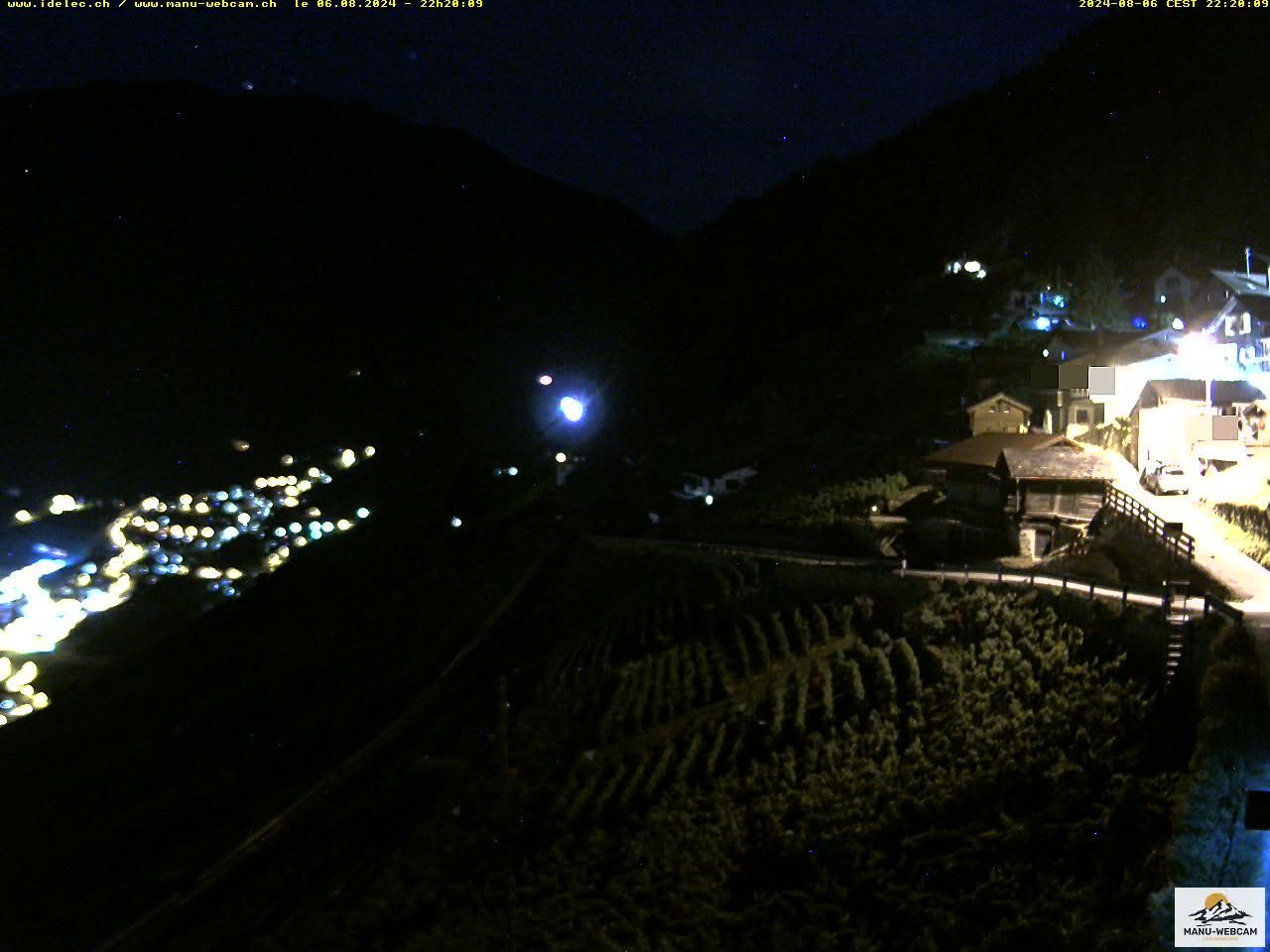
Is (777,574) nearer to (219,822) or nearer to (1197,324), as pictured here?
(219,822)

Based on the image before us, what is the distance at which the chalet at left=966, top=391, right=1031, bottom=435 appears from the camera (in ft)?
75.7

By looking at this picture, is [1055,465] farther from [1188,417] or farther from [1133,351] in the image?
[1133,351]

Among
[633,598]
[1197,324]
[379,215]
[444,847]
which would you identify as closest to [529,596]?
[633,598]

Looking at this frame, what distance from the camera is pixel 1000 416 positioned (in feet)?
76.2

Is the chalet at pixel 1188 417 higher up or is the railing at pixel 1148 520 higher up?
the chalet at pixel 1188 417

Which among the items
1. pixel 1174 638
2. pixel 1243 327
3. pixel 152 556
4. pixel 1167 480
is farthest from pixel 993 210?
pixel 152 556

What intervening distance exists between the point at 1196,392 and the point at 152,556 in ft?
114

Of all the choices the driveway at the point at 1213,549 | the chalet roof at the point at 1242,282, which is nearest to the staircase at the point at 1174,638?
the driveway at the point at 1213,549

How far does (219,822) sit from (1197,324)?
28.9 metres

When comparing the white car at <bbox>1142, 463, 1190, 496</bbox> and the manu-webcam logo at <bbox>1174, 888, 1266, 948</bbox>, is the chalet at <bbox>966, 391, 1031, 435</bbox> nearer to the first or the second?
the white car at <bbox>1142, 463, 1190, 496</bbox>

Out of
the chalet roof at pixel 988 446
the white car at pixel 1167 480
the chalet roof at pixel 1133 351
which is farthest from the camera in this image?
the chalet roof at pixel 1133 351

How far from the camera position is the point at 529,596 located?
854 inches

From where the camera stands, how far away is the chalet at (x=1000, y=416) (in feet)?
75.7

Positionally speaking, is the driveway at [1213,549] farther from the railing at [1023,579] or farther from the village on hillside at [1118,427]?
the railing at [1023,579]
